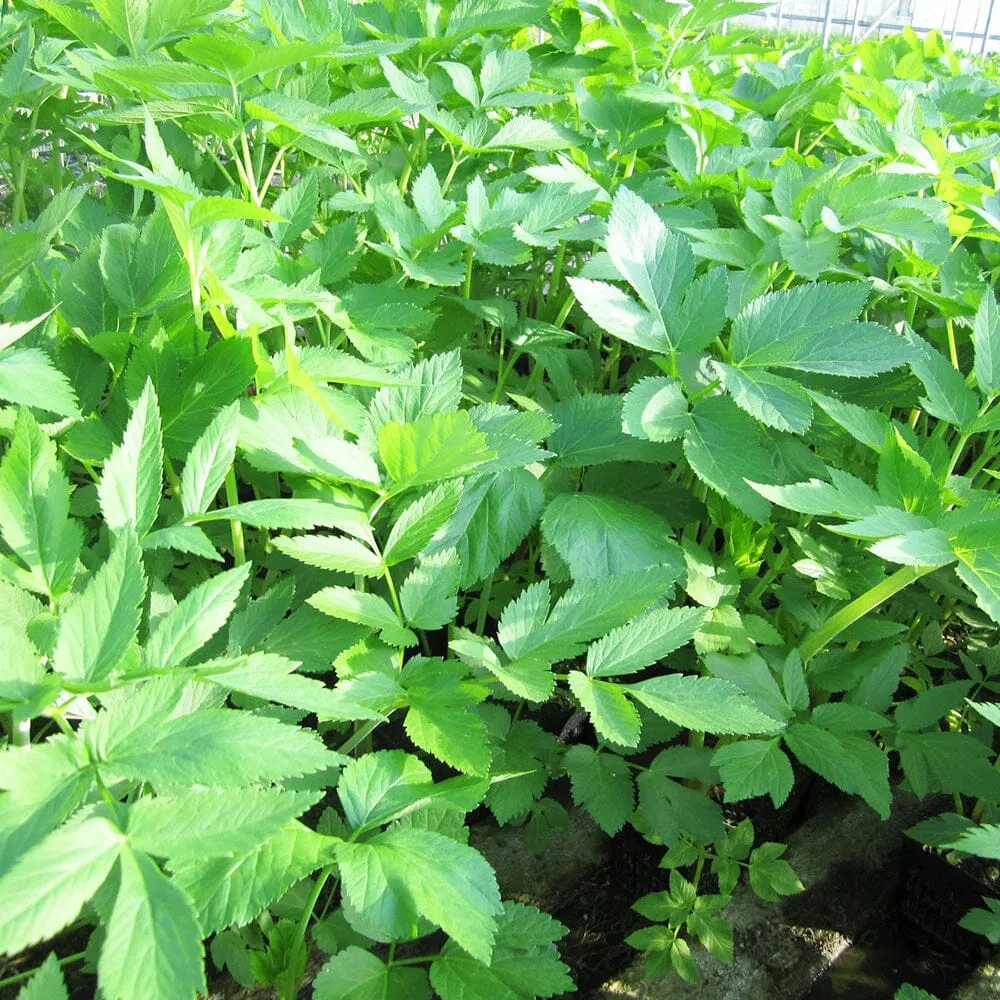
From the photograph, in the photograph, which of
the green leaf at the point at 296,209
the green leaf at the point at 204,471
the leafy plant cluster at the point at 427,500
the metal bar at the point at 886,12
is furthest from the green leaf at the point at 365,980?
the metal bar at the point at 886,12

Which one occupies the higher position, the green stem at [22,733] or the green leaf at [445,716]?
the green stem at [22,733]

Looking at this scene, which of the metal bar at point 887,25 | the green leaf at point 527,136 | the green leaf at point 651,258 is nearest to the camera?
the green leaf at point 651,258

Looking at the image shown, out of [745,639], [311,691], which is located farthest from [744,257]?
[311,691]

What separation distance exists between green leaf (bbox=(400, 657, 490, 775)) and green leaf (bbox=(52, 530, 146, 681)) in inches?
8.1

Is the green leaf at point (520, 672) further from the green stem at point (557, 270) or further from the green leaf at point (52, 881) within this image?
the green stem at point (557, 270)

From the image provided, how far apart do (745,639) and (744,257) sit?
1.35 ft

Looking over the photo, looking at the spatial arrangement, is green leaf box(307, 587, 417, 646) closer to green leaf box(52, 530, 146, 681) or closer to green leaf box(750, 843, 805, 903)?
green leaf box(52, 530, 146, 681)

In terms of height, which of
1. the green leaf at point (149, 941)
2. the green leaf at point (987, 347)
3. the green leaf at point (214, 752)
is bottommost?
the green leaf at point (149, 941)

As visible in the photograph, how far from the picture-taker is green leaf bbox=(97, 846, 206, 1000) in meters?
0.40

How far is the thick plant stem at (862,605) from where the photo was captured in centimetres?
73

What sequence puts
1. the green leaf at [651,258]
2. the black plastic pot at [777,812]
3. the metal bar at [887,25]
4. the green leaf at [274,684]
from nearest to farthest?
the green leaf at [274,684] → the green leaf at [651,258] → the black plastic pot at [777,812] → the metal bar at [887,25]

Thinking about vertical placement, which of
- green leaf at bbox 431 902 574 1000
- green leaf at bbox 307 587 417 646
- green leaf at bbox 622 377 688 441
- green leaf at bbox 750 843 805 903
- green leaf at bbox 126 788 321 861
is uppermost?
green leaf at bbox 622 377 688 441

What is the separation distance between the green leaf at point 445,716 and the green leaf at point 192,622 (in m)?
0.15

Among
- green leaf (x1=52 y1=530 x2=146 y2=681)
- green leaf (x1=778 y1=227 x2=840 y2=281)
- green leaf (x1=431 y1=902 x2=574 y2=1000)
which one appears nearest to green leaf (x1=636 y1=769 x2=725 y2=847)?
green leaf (x1=431 y1=902 x2=574 y2=1000)
